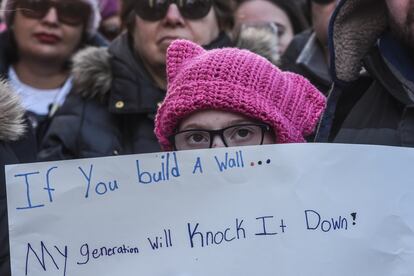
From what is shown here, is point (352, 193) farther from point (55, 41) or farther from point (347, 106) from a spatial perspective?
point (55, 41)

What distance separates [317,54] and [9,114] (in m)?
1.64

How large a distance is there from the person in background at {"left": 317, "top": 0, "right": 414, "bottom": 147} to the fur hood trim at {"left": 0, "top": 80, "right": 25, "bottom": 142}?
0.84 meters

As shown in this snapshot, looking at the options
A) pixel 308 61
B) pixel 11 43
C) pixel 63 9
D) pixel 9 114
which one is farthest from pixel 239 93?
pixel 11 43

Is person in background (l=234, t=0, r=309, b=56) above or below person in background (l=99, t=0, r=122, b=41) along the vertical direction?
below

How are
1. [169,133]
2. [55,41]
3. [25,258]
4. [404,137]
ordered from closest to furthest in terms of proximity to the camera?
[25,258] < [404,137] < [169,133] < [55,41]

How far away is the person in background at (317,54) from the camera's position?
329cm

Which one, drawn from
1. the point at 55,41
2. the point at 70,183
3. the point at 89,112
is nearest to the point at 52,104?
the point at 55,41

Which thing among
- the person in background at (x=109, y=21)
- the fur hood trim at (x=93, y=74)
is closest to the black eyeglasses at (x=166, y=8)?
the fur hood trim at (x=93, y=74)

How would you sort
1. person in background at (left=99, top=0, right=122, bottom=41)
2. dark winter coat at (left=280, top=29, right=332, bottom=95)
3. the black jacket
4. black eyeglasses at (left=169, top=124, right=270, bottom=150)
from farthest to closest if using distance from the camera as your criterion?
person in background at (left=99, top=0, right=122, bottom=41), dark winter coat at (left=280, top=29, right=332, bottom=95), the black jacket, black eyeglasses at (left=169, top=124, right=270, bottom=150)

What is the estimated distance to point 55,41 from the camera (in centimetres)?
346

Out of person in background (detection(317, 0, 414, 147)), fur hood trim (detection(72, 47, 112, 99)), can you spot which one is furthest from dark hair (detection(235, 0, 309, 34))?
person in background (detection(317, 0, 414, 147))

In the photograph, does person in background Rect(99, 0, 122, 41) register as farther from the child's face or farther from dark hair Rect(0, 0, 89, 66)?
the child's face

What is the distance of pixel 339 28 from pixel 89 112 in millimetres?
1247

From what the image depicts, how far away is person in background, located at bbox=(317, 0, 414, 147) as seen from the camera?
1.96 metres
